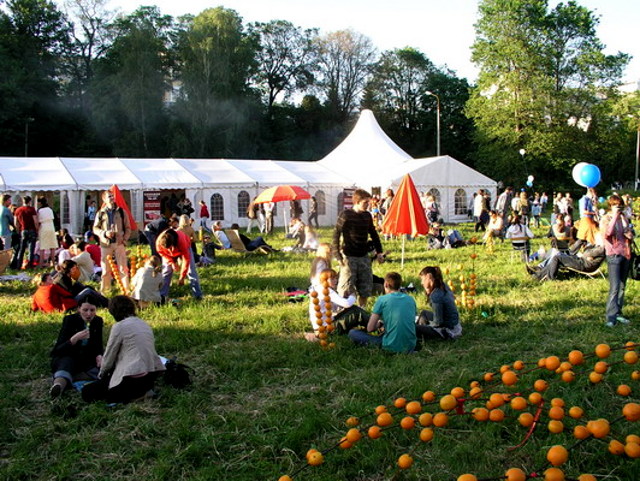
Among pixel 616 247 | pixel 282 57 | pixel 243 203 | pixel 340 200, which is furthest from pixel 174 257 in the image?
pixel 282 57

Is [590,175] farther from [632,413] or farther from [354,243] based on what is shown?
[632,413]

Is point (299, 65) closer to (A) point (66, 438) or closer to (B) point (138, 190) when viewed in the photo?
(B) point (138, 190)

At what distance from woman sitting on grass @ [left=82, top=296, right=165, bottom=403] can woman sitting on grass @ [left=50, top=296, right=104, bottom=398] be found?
528 mm

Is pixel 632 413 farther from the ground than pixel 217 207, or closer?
closer

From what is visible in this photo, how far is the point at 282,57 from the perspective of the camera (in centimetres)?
5169

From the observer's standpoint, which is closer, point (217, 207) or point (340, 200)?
point (217, 207)

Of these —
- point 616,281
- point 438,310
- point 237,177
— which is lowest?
point 438,310

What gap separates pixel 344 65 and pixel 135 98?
2202 centimetres

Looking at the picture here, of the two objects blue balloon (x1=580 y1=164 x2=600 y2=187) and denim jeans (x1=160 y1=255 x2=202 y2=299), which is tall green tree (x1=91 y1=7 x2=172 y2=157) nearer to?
denim jeans (x1=160 y1=255 x2=202 y2=299)

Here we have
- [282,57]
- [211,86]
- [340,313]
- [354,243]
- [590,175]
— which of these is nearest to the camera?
[340,313]

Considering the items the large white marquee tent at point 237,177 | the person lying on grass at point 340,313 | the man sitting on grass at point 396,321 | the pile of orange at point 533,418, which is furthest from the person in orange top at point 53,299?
the large white marquee tent at point 237,177

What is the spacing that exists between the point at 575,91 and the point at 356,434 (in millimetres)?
41166

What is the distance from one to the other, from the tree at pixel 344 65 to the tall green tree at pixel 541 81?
48.6 ft

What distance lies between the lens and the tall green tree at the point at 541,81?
38.3m
